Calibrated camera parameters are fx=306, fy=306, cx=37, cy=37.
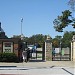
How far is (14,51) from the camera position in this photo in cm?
3694

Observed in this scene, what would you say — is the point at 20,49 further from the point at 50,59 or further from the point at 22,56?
the point at 50,59

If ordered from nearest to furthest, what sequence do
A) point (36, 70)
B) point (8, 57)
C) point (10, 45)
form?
point (36, 70), point (8, 57), point (10, 45)

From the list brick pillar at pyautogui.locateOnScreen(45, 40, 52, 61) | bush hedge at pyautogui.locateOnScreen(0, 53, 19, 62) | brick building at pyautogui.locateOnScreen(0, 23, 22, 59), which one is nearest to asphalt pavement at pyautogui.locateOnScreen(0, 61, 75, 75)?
bush hedge at pyautogui.locateOnScreen(0, 53, 19, 62)

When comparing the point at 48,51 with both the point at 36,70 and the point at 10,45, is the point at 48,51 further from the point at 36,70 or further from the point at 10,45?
the point at 36,70

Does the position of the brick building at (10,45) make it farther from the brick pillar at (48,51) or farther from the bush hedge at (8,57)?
the brick pillar at (48,51)

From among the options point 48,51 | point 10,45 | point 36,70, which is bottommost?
point 36,70

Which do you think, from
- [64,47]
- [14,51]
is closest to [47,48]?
[14,51]

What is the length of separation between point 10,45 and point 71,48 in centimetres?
854

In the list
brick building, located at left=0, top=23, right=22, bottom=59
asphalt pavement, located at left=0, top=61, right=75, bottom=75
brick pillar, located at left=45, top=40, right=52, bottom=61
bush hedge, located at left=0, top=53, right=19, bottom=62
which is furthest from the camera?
brick pillar, located at left=45, top=40, right=52, bottom=61

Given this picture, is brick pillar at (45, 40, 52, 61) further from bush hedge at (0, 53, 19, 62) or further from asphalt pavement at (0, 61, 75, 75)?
→ asphalt pavement at (0, 61, 75, 75)

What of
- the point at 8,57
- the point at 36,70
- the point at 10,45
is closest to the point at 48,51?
the point at 10,45

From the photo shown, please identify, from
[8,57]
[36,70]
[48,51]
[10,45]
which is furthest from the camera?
[48,51]

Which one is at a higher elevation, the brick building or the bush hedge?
the brick building

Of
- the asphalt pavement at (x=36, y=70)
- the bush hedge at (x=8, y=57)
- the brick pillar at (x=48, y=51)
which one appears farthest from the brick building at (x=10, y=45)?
the asphalt pavement at (x=36, y=70)
